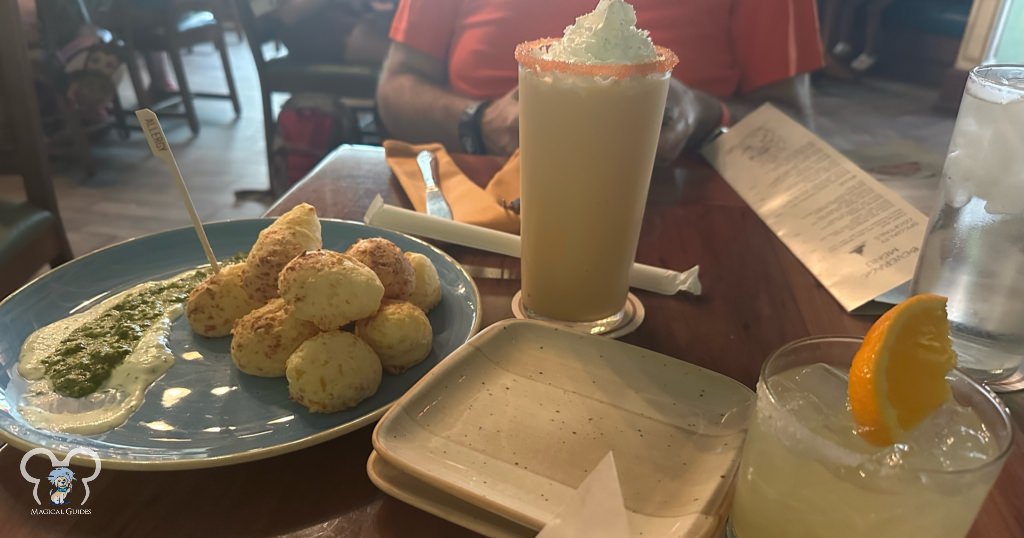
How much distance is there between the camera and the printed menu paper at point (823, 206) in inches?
29.7

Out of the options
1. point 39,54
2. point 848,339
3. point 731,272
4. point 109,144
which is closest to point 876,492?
point 848,339

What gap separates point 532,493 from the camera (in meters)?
0.44

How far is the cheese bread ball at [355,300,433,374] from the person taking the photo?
0.57 meters

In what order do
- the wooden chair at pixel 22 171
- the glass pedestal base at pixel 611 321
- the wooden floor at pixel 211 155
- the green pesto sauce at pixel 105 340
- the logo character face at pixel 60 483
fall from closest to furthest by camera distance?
the logo character face at pixel 60 483, the green pesto sauce at pixel 105 340, the glass pedestal base at pixel 611 321, the wooden chair at pixel 22 171, the wooden floor at pixel 211 155

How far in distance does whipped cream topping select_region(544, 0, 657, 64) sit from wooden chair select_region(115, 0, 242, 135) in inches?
127

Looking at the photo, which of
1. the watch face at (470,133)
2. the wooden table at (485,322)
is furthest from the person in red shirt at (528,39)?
the wooden table at (485,322)

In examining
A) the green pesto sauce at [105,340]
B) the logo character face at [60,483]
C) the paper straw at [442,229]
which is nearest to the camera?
the logo character face at [60,483]

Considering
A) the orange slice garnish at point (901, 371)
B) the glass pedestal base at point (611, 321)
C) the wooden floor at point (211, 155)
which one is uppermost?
the orange slice garnish at point (901, 371)

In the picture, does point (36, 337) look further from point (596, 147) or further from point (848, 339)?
point (848, 339)

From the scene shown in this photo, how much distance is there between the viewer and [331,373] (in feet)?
1.72

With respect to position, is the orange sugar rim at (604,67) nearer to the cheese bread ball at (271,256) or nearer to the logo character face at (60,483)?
the cheese bread ball at (271,256)

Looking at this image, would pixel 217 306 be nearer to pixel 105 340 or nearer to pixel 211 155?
pixel 105 340

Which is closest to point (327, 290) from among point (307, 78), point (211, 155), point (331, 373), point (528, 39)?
point (331, 373)

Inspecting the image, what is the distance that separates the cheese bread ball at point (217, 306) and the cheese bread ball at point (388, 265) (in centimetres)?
12
